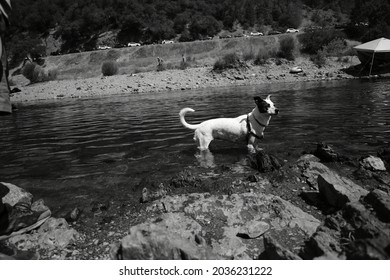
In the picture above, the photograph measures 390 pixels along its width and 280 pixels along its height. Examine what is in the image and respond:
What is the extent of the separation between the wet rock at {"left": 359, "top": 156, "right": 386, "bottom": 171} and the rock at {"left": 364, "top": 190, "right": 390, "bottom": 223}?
2.11 m

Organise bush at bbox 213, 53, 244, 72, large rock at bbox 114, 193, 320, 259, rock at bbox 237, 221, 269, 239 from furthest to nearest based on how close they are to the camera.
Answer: bush at bbox 213, 53, 244, 72
rock at bbox 237, 221, 269, 239
large rock at bbox 114, 193, 320, 259

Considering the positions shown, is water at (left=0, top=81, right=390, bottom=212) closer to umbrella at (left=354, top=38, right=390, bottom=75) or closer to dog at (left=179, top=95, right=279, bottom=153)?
dog at (left=179, top=95, right=279, bottom=153)

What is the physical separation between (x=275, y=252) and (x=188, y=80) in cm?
3080

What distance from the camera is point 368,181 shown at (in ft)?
16.8

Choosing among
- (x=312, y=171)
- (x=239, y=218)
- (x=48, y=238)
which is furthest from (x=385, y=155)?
(x=48, y=238)

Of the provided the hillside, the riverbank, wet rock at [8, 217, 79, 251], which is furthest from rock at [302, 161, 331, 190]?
the hillside

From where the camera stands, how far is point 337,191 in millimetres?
4238

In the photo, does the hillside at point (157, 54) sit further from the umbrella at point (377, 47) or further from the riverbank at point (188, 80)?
the umbrella at point (377, 47)

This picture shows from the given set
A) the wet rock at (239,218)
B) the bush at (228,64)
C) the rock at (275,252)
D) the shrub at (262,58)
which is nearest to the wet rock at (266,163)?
the wet rock at (239,218)

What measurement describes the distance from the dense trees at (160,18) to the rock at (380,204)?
211ft

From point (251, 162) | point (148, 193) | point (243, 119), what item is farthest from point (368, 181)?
point (148, 193)

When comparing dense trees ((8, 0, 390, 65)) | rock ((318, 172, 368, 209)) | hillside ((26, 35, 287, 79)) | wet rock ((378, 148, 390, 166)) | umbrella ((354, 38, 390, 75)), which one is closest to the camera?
rock ((318, 172, 368, 209))

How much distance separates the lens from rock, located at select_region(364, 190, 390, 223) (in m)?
3.42
